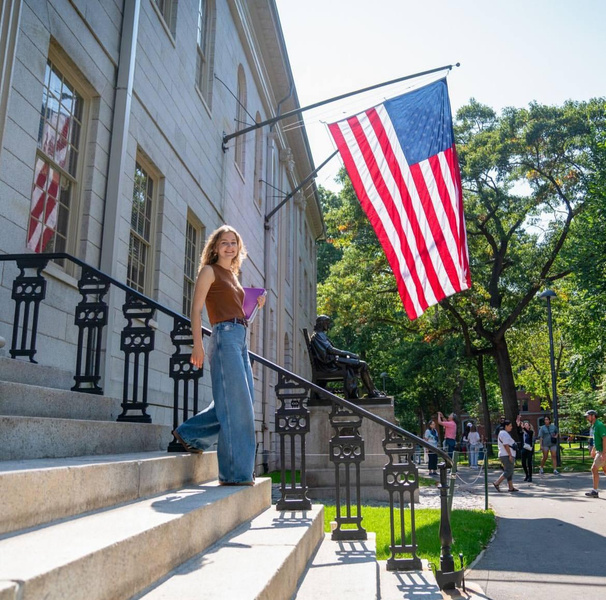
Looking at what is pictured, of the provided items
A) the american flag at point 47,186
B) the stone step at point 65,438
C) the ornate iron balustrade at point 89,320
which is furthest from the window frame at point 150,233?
the stone step at point 65,438

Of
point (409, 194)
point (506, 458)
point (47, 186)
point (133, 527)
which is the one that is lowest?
point (506, 458)

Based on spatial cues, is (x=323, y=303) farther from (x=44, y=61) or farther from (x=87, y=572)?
(x=87, y=572)

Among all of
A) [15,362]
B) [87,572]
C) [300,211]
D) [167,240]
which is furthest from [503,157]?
[87,572]

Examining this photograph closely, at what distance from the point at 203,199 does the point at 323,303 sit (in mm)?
17019

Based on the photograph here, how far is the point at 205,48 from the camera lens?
13.5 meters

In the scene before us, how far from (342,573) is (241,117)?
14338 millimetres

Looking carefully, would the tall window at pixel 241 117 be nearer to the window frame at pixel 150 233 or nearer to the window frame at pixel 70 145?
the window frame at pixel 150 233

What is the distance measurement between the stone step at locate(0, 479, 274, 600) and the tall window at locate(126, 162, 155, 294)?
19.5 feet

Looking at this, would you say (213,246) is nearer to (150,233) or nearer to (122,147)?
(122,147)

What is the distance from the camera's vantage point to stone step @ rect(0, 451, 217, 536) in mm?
2570

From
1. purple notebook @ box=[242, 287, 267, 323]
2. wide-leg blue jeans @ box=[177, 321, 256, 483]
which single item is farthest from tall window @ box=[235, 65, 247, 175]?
wide-leg blue jeans @ box=[177, 321, 256, 483]

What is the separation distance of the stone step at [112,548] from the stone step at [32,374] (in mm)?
1813

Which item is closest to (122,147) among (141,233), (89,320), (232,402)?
(141,233)

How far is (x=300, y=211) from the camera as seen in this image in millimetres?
30516
